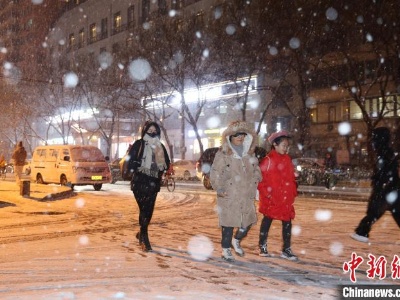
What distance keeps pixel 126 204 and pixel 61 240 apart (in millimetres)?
7103

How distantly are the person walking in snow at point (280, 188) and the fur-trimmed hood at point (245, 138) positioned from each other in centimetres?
31

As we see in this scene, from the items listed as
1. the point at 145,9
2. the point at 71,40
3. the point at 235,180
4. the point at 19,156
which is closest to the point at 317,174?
the point at 19,156

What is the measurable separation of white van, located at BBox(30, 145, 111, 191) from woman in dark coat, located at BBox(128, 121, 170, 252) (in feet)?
49.7

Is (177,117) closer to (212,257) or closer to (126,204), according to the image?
(126,204)

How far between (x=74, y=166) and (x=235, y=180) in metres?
16.7

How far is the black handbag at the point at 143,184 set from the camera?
775 centimetres

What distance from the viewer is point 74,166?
22.6m

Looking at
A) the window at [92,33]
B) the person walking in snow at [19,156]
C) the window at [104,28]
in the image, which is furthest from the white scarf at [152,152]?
the window at [92,33]

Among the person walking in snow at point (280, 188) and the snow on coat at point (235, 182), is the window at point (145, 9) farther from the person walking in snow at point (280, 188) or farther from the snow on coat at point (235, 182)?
the snow on coat at point (235, 182)

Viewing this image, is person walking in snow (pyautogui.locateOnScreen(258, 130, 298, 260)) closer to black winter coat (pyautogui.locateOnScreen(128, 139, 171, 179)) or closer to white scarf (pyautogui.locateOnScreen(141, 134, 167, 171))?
white scarf (pyautogui.locateOnScreen(141, 134, 167, 171))

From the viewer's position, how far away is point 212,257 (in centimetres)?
729

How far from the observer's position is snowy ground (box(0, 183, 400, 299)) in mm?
5477

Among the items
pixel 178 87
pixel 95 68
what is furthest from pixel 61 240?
pixel 95 68

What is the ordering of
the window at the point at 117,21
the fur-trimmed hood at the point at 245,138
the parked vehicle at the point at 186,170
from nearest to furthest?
the fur-trimmed hood at the point at 245,138
the parked vehicle at the point at 186,170
the window at the point at 117,21
